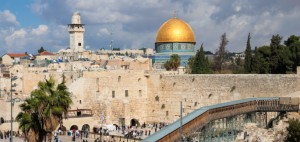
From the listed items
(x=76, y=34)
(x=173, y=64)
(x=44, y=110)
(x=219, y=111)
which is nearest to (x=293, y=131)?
(x=219, y=111)

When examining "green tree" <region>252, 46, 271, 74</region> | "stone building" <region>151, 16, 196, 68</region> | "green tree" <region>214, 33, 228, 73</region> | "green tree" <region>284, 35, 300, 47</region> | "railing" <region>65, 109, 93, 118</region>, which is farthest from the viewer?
"stone building" <region>151, 16, 196, 68</region>

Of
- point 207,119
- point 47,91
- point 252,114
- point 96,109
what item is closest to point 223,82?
point 252,114

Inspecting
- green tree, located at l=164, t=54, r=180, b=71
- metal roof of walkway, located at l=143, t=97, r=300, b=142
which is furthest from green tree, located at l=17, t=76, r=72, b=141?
green tree, located at l=164, t=54, r=180, b=71

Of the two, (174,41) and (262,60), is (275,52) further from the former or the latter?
(174,41)

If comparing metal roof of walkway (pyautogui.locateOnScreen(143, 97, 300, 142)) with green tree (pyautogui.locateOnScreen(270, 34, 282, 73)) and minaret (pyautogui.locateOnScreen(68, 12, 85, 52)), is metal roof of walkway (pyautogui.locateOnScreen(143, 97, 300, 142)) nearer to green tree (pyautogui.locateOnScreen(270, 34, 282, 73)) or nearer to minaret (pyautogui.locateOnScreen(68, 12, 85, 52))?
green tree (pyautogui.locateOnScreen(270, 34, 282, 73))

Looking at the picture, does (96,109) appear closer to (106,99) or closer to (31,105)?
(106,99)

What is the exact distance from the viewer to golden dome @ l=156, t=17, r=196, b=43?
48.0 m

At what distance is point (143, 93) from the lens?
117 feet

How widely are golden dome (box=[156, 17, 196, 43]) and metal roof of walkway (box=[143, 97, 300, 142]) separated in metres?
23.4

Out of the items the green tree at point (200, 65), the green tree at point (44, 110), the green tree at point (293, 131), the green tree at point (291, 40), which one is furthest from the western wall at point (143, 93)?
the green tree at point (44, 110)

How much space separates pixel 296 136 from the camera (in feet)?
69.4

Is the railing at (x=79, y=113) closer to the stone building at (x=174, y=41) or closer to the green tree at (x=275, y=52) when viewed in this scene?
the green tree at (x=275, y=52)

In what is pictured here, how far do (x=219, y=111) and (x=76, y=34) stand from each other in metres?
37.5

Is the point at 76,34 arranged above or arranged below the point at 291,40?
above
